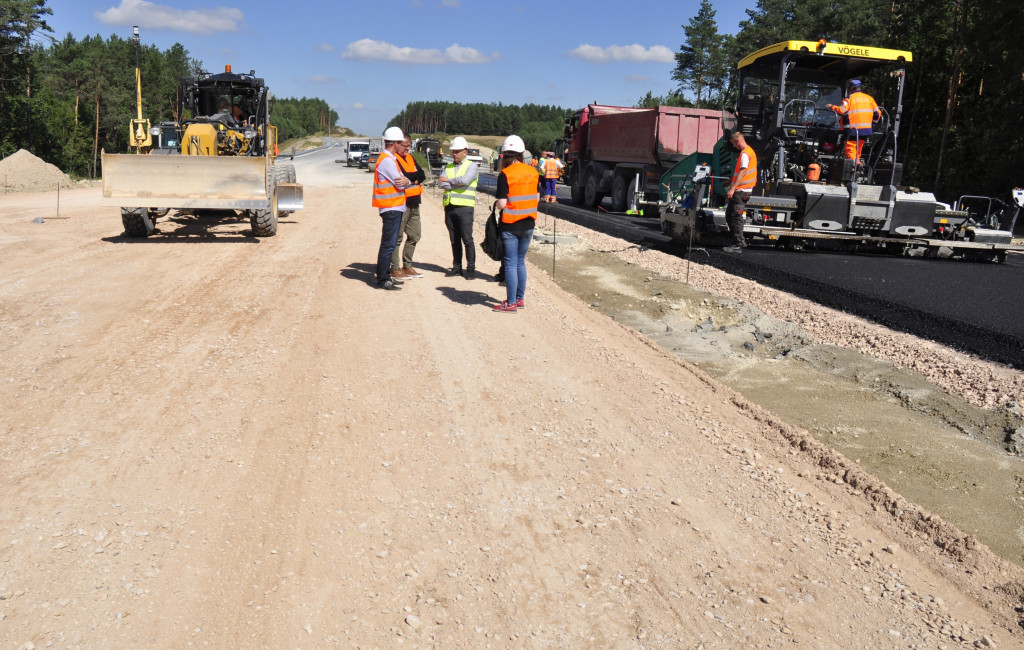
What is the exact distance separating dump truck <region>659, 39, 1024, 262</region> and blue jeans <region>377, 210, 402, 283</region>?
580cm

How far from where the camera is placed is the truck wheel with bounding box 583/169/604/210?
78.0 feet

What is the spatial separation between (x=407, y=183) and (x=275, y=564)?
5726mm

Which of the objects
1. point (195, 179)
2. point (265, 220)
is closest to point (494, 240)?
point (265, 220)

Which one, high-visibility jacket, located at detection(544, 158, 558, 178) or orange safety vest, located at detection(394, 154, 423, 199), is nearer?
orange safety vest, located at detection(394, 154, 423, 199)

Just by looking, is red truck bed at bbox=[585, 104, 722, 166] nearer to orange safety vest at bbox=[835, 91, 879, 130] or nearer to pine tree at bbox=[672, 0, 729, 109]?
orange safety vest at bbox=[835, 91, 879, 130]

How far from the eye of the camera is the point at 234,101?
1466cm

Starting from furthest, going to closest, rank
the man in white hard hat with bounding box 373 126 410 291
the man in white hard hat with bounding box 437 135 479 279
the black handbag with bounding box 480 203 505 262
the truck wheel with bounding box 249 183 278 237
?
the truck wheel with bounding box 249 183 278 237 → the man in white hard hat with bounding box 437 135 479 279 → the man in white hard hat with bounding box 373 126 410 291 → the black handbag with bounding box 480 203 505 262

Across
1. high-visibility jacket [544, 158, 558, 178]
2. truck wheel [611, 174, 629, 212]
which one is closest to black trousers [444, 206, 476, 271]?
high-visibility jacket [544, 158, 558, 178]

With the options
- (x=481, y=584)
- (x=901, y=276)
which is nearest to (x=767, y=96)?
(x=901, y=276)

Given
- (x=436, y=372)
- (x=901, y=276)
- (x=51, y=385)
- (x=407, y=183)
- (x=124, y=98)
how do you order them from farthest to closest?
1. (x=124, y=98)
2. (x=901, y=276)
3. (x=407, y=183)
4. (x=436, y=372)
5. (x=51, y=385)

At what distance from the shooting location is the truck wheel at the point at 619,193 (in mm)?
22000

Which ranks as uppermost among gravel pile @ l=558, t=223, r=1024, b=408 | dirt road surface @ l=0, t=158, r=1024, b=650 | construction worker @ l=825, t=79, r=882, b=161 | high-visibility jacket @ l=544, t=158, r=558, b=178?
construction worker @ l=825, t=79, r=882, b=161

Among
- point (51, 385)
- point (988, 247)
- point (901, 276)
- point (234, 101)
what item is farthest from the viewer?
point (234, 101)

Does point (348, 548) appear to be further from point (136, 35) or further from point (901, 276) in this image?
point (136, 35)
